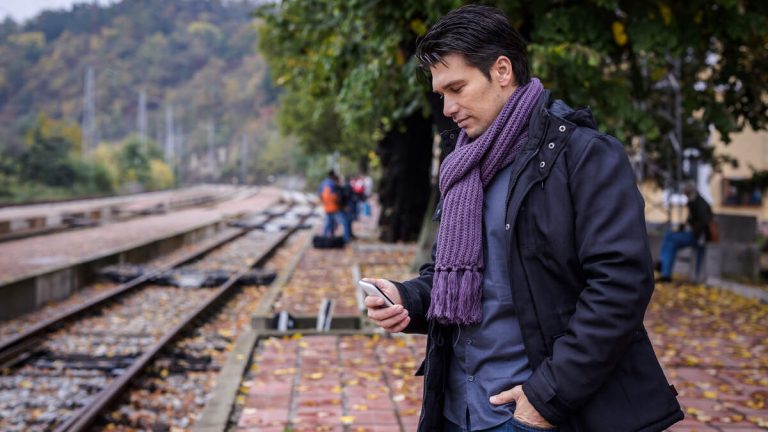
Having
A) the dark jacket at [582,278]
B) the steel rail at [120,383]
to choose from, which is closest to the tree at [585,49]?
the steel rail at [120,383]

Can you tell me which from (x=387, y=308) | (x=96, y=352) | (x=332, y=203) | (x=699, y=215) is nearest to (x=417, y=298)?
(x=387, y=308)

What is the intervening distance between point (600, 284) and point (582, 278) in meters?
0.11

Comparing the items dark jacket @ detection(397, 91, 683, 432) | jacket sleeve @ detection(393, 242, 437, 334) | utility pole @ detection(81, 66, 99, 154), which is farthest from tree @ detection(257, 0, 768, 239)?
utility pole @ detection(81, 66, 99, 154)

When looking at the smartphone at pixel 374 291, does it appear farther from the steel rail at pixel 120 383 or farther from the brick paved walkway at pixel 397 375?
the steel rail at pixel 120 383

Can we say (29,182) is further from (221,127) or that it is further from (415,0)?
(221,127)

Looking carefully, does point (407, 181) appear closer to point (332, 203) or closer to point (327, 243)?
point (332, 203)

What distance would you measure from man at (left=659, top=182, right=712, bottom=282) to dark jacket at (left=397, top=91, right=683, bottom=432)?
35.9ft

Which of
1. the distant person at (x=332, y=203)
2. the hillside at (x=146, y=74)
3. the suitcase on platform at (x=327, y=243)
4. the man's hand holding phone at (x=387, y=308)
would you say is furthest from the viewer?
the hillside at (x=146, y=74)

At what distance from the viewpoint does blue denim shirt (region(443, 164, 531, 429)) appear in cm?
197

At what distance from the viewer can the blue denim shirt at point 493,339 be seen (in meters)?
1.97

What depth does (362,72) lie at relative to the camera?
368 inches

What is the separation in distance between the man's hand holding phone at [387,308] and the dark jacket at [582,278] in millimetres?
401

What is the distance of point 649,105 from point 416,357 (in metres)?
10.8

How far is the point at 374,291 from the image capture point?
213 cm
